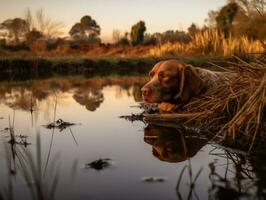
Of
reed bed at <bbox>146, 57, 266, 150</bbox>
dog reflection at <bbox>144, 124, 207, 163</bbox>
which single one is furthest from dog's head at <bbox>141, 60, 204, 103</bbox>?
dog reflection at <bbox>144, 124, 207, 163</bbox>

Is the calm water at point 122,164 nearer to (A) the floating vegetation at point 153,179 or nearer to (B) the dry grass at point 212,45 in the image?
(A) the floating vegetation at point 153,179

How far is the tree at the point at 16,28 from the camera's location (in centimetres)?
4792

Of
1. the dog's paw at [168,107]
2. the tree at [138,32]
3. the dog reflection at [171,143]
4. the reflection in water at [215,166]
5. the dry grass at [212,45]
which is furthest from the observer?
the tree at [138,32]

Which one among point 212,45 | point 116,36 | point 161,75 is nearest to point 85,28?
point 116,36

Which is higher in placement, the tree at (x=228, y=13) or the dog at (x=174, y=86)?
the tree at (x=228, y=13)

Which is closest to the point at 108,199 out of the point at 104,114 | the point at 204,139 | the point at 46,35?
the point at 204,139

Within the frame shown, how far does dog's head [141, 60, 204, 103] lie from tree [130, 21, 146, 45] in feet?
153

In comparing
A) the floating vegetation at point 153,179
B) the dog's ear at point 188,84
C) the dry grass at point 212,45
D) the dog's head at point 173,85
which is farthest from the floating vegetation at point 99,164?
the dry grass at point 212,45

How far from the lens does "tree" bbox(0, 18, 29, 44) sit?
157ft

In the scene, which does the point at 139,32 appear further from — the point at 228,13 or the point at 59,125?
the point at 59,125

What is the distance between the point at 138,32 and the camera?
5441cm

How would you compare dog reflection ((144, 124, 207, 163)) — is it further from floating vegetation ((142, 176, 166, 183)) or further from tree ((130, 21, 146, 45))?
tree ((130, 21, 146, 45))

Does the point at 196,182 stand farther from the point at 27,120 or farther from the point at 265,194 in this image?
the point at 27,120

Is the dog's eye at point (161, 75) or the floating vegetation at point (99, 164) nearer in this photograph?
the floating vegetation at point (99, 164)
